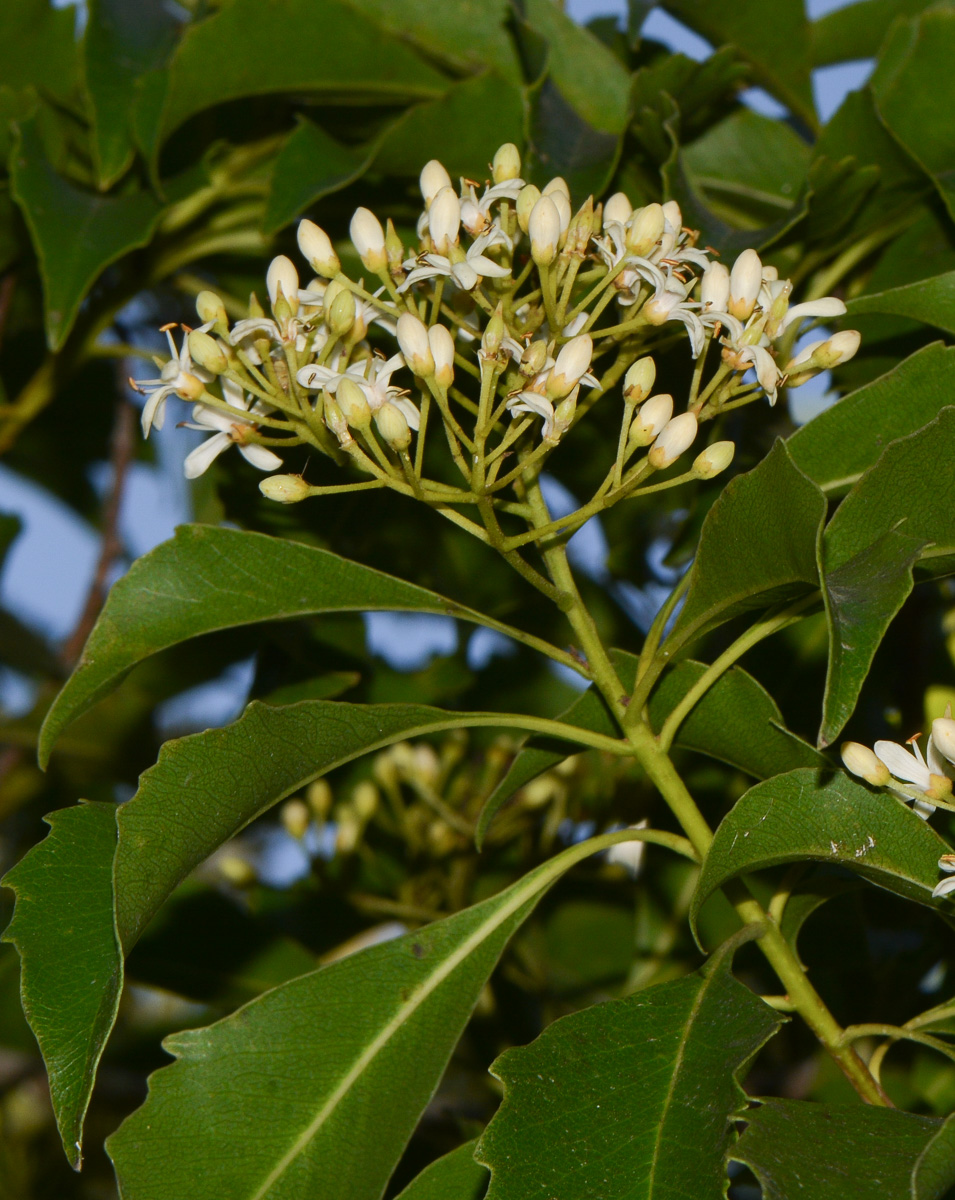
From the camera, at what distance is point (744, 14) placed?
6.00 feet

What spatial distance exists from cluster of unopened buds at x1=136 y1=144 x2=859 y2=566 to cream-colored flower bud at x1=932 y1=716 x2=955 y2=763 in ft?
0.96

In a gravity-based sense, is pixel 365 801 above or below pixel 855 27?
below

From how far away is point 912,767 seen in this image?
104 centimetres

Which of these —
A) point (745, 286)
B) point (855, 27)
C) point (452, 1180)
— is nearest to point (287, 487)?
point (745, 286)

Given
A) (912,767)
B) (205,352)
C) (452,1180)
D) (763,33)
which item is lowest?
(452,1180)

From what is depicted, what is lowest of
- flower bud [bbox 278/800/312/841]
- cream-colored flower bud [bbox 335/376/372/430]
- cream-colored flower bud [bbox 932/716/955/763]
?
flower bud [bbox 278/800/312/841]

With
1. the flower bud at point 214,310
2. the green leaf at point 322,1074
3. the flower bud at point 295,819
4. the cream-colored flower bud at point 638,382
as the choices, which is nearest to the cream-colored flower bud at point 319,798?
the flower bud at point 295,819

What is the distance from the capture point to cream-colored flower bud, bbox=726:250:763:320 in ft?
3.63

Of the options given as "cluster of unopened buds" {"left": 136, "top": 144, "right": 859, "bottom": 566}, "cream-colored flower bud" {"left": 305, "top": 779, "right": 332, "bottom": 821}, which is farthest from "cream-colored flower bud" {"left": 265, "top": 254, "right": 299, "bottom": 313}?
"cream-colored flower bud" {"left": 305, "top": 779, "right": 332, "bottom": 821}

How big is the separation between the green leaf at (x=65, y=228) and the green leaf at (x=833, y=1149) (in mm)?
1160

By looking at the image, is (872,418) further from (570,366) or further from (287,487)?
(287,487)

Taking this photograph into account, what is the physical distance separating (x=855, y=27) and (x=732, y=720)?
4.55 feet

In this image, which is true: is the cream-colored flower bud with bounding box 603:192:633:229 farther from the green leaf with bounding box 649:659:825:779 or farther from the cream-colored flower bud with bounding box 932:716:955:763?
the cream-colored flower bud with bounding box 932:716:955:763

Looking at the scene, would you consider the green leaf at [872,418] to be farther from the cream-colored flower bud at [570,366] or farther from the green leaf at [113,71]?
the green leaf at [113,71]
